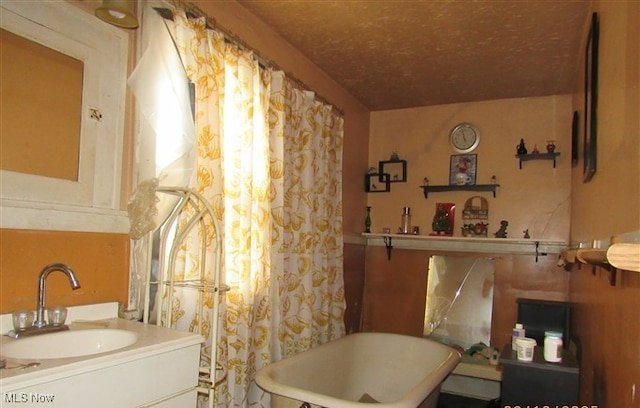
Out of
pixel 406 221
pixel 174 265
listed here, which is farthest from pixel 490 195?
pixel 174 265

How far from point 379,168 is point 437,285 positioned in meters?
1.21

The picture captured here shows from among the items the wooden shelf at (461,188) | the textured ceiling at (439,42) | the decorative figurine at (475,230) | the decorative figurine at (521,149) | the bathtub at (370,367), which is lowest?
the bathtub at (370,367)

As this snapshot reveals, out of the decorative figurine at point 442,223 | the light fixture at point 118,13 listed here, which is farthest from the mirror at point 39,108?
the decorative figurine at point 442,223

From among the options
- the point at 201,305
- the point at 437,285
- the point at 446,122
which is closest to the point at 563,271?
the point at 437,285

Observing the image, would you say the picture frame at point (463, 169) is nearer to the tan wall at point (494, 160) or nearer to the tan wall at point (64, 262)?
the tan wall at point (494, 160)

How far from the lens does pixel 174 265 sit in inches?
70.1

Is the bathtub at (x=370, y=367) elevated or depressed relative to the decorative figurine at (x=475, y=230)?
depressed

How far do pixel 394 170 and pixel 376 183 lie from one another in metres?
0.21

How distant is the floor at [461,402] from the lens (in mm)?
3346

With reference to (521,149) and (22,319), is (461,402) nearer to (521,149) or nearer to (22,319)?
(521,149)

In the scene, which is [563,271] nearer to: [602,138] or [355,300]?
[355,300]

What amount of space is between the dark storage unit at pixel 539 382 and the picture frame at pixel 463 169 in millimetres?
2007

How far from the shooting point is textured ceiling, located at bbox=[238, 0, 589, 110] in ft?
7.66

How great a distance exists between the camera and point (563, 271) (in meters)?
3.44
